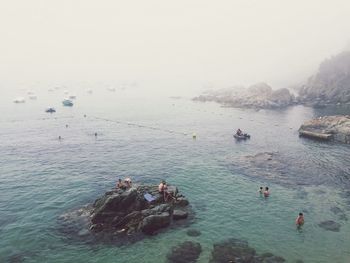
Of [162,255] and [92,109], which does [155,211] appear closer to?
[162,255]

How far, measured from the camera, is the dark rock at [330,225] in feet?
142

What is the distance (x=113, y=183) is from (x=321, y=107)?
368ft

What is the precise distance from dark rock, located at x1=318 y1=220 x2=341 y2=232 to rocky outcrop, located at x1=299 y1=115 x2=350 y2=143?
162 ft

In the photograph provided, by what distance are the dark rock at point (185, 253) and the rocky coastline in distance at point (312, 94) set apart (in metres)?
118

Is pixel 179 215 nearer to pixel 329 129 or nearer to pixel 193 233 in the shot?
pixel 193 233

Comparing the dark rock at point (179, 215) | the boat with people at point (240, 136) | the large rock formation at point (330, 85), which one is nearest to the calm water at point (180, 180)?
the boat with people at point (240, 136)

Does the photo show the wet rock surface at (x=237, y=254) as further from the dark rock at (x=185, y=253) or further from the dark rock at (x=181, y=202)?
the dark rock at (x=181, y=202)

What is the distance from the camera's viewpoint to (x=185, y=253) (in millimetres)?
37781

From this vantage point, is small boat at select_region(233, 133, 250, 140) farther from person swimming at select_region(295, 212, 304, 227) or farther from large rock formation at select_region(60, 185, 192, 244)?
person swimming at select_region(295, 212, 304, 227)

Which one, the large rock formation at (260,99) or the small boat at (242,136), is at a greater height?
the large rock formation at (260,99)

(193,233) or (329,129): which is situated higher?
(329,129)

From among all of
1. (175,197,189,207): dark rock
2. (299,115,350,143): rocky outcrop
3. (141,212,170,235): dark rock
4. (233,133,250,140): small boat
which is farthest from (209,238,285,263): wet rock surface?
(299,115,350,143): rocky outcrop

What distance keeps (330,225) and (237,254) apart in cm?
1609

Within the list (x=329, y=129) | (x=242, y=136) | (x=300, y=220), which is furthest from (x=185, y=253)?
(x=329, y=129)
